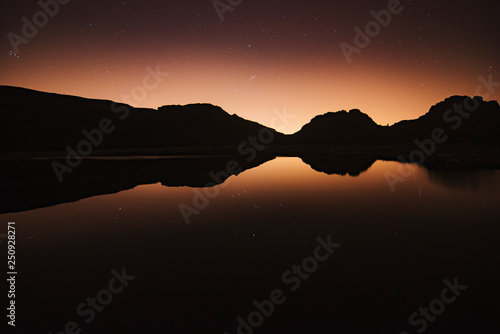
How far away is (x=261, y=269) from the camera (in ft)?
17.6

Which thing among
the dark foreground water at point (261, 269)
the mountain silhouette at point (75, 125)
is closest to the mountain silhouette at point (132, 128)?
the mountain silhouette at point (75, 125)

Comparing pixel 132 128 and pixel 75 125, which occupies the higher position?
pixel 75 125

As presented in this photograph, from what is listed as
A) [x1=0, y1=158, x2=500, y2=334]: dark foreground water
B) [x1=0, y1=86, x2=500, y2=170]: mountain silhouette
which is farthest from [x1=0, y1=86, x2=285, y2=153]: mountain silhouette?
[x1=0, y1=158, x2=500, y2=334]: dark foreground water

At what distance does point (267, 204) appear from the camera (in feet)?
38.0

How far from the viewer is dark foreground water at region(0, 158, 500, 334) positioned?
12.7ft

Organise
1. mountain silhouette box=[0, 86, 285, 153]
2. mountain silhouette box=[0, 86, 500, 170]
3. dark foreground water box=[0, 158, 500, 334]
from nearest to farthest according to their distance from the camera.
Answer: dark foreground water box=[0, 158, 500, 334]
mountain silhouette box=[0, 86, 500, 170]
mountain silhouette box=[0, 86, 285, 153]

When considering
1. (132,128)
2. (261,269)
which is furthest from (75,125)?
(261,269)

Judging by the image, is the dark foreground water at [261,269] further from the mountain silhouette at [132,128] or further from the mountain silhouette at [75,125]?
the mountain silhouette at [75,125]

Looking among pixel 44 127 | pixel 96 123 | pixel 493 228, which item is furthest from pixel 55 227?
pixel 96 123

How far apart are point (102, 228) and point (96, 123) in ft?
526

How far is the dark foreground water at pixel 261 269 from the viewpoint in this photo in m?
3.87

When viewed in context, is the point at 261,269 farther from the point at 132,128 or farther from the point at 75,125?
the point at 132,128

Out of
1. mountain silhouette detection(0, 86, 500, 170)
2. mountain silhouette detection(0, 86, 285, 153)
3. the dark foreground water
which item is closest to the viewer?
the dark foreground water

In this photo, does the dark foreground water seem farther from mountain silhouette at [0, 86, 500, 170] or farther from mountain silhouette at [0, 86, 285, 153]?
mountain silhouette at [0, 86, 285, 153]
